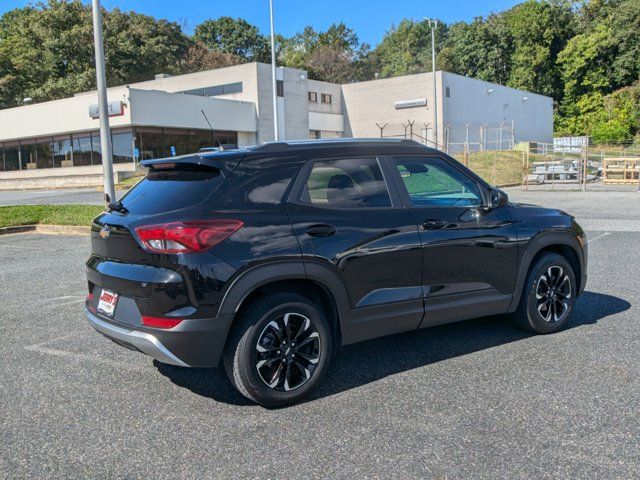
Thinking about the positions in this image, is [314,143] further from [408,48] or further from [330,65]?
[408,48]

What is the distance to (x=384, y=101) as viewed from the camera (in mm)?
51094

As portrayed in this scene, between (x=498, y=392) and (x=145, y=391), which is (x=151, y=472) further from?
(x=498, y=392)

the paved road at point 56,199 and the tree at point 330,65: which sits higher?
the tree at point 330,65

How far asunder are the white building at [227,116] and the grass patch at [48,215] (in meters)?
18.6

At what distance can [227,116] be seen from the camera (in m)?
42.0

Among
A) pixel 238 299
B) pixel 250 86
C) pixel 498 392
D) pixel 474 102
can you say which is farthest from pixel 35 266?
pixel 474 102

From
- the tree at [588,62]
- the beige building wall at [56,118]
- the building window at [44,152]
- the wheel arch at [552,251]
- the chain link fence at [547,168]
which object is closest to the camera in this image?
the wheel arch at [552,251]

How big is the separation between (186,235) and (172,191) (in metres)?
0.56

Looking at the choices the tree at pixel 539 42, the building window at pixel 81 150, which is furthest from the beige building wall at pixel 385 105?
the tree at pixel 539 42

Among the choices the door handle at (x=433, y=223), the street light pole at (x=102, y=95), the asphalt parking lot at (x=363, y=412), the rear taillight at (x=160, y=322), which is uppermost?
the street light pole at (x=102, y=95)

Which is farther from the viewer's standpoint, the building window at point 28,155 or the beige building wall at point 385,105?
the beige building wall at point 385,105

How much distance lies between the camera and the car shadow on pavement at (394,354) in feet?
14.3

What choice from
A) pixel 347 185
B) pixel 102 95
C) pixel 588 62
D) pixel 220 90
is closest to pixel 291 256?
pixel 347 185

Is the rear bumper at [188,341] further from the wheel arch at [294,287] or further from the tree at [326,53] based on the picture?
the tree at [326,53]
